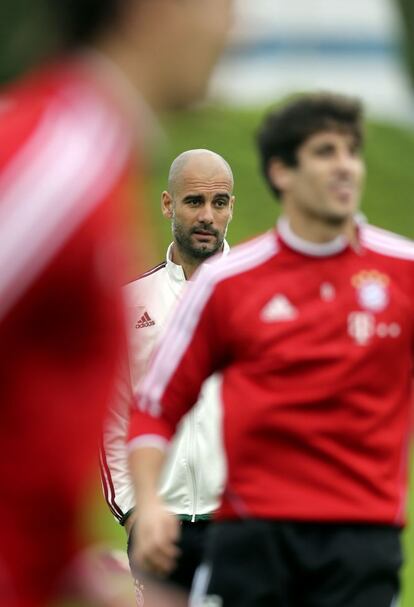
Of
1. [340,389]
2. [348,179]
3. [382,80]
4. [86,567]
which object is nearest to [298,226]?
[348,179]

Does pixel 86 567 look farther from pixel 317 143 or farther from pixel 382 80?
pixel 382 80

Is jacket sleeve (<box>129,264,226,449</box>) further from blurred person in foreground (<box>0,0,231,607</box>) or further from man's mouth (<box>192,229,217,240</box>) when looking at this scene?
blurred person in foreground (<box>0,0,231,607</box>)

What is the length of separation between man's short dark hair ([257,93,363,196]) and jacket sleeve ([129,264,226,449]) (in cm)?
52

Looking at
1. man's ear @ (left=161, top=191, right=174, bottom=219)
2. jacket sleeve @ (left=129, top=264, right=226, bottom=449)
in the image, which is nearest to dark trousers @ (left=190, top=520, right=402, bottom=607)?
jacket sleeve @ (left=129, top=264, right=226, bottom=449)

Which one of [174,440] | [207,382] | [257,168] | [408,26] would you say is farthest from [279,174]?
[408,26]

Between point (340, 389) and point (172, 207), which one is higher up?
point (172, 207)

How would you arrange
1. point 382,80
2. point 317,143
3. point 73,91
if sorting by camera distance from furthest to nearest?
point 382,80, point 317,143, point 73,91

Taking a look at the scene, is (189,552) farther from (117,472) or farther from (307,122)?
(307,122)

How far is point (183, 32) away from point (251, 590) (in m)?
2.92

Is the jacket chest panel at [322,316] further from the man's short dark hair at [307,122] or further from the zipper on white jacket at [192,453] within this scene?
the zipper on white jacket at [192,453]

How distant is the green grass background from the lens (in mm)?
27312

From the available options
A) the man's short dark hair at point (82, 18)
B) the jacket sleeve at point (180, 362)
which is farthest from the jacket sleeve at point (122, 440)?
the man's short dark hair at point (82, 18)

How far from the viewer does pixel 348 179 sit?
18.9ft

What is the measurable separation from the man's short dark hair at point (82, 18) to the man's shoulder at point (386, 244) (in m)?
2.90
